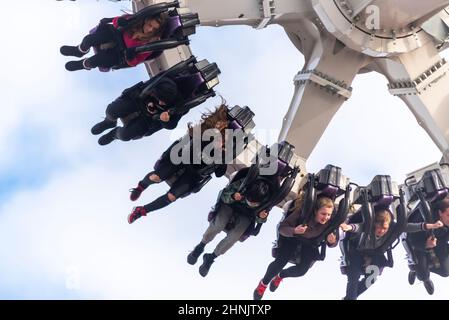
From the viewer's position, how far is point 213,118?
11.1 m

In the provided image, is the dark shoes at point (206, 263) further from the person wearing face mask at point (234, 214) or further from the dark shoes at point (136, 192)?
the dark shoes at point (136, 192)

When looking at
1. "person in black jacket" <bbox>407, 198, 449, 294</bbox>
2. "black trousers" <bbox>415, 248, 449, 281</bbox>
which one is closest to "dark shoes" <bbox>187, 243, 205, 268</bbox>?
"person in black jacket" <bbox>407, 198, 449, 294</bbox>

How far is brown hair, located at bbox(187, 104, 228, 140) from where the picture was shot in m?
11.0

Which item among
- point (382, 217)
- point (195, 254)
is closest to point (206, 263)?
point (195, 254)

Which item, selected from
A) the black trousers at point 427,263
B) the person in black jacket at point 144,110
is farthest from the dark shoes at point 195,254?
the black trousers at point 427,263

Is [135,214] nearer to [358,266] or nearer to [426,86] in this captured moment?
[358,266]

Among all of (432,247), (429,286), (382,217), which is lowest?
(429,286)

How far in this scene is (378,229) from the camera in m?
12.1

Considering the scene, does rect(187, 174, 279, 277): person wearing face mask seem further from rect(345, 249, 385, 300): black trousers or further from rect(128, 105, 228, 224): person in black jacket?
rect(345, 249, 385, 300): black trousers

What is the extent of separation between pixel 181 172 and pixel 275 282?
2488mm

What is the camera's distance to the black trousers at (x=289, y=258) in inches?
470

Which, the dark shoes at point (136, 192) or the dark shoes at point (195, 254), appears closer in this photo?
the dark shoes at point (136, 192)

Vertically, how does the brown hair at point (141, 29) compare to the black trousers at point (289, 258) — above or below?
above

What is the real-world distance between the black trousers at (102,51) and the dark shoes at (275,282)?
413 cm
